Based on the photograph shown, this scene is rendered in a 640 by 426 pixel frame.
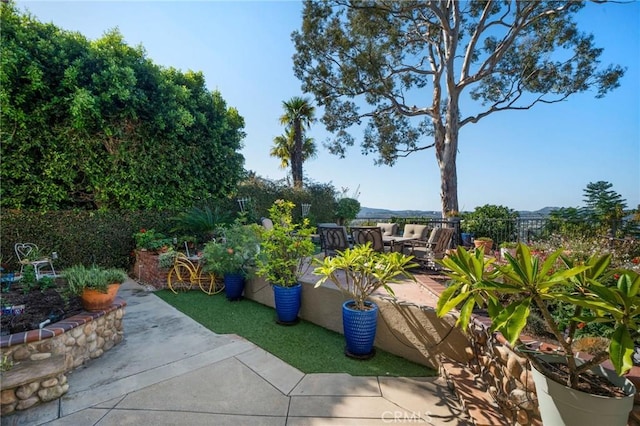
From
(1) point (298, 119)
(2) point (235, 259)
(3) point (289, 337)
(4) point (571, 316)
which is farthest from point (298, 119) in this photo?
(4) point (571, 316)

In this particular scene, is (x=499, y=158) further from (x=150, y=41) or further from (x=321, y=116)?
(x=150, y=41)

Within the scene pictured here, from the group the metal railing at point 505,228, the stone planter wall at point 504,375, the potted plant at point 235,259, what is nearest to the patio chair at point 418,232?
the metal railing at point 505,228

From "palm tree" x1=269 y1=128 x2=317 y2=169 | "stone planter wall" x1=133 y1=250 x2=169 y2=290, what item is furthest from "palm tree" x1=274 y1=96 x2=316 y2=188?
"stone planter wall" x1=133 y1=250 x2=169 y2=290

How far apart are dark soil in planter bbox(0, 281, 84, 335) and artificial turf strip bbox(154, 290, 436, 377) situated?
1.50 meters

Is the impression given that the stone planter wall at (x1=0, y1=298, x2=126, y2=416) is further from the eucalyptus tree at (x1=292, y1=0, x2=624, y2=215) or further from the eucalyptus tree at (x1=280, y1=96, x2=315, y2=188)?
the eucalyptus tree at (x1=292, y1=0, x2=624, y2=215)

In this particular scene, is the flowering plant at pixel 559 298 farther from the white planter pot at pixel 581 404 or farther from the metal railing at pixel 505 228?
the metal railing at pixel 505 228

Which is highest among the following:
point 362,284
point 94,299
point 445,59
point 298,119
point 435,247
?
point 445,59

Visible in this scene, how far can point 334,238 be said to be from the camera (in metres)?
5.79

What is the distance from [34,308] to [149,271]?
277cm

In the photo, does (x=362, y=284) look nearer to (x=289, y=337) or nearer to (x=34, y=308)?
(x=289, y=337)

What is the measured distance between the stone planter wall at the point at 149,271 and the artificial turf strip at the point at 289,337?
0.57 m

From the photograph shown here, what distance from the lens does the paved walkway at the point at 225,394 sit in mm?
2096

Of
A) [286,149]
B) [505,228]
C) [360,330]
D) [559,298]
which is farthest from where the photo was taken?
[286,149]

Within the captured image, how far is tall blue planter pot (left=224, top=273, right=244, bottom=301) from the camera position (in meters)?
4.89
